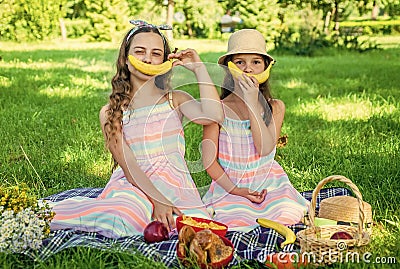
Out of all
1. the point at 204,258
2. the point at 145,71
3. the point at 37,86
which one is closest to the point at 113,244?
the point at 204,258

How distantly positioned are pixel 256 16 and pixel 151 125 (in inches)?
705

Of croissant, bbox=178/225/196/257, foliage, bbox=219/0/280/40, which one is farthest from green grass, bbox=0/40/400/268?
foliage, bbox=219/0/280/40

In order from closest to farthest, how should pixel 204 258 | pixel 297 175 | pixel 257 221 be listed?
1. pixel 204 258
2. pixel 257 221
3. pixel 297 175

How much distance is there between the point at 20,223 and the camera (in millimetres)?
2752

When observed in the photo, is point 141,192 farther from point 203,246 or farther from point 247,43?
point 247,43

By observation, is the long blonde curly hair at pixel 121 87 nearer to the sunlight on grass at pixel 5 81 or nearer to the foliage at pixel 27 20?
the sunlight on grass at pixel 5 81

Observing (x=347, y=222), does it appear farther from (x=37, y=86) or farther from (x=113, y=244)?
(x=37, y=86)

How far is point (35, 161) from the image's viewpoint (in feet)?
14.9

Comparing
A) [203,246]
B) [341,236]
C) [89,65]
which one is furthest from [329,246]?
[89,65]

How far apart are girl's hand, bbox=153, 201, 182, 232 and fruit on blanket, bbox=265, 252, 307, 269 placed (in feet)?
2.34

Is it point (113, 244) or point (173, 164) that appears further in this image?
point (173, 164)

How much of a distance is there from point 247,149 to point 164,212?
25.3 inches

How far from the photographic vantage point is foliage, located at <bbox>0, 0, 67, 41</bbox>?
58.1 feet

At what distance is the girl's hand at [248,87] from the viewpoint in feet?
10.6
